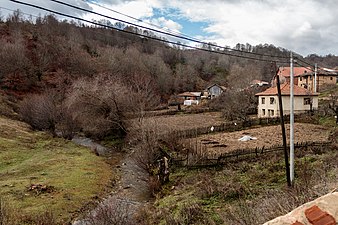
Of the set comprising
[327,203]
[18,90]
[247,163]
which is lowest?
[247,163]

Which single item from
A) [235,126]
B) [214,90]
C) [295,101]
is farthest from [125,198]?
[214,90]

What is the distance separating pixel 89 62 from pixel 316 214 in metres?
64.4

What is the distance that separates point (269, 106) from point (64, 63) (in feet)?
140

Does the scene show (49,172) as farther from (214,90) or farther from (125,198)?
(214,90)

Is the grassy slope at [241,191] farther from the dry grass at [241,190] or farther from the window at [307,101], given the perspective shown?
the window at [307,101]

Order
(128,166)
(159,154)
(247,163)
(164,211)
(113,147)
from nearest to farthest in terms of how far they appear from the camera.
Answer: (164,211), (247,163), (159,154), (128,166), (113,147)

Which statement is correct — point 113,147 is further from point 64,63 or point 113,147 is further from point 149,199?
point 64,63

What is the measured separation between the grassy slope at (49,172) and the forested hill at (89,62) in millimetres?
12629

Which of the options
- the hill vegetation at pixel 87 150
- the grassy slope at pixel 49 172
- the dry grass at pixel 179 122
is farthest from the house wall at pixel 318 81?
the grassy slope at pixel 49 172

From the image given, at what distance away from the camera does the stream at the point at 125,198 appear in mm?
10311

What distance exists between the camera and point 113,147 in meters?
28.6

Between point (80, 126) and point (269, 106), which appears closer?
point (80, 126)

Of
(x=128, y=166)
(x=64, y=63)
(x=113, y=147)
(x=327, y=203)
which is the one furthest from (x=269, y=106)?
(x=64, y=63)

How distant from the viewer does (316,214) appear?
3.01m
